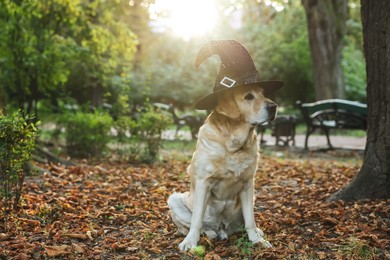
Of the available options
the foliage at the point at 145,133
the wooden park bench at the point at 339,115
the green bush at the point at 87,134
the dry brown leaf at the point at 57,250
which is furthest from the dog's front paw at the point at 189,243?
the wooden park bench at the point at 339,115

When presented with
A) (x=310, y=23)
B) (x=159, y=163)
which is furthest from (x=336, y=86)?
(x=159, y=163)

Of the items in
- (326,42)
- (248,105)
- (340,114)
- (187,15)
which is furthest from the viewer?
(187,15)

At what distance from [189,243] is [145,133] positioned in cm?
604

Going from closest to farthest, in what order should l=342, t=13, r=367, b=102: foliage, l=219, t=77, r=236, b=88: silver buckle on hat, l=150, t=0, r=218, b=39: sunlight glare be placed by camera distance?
l=219, t=77, r=236, b=88: silver buckle on hat < l=150, t=0, r=218, b=39: sunlight glare < l=342, t=13, r=367, b=102: foliage

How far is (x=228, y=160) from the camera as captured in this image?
4211mm

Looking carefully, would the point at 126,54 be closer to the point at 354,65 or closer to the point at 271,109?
the point at 271,109

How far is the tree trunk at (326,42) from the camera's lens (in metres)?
17.6

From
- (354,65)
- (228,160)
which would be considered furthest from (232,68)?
(354,65)

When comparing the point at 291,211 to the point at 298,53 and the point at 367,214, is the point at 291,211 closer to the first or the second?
the point at 367,214

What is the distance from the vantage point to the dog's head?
403 centimetres

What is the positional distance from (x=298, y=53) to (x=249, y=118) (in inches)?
908

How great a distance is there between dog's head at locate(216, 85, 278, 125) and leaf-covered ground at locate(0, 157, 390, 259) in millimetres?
1132

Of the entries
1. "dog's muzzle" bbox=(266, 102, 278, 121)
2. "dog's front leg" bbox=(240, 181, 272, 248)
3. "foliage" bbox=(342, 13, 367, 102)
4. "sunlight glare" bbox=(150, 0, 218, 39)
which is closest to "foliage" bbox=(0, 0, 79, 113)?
"sunlight glare" bbox=(150, 0, 218, 39)

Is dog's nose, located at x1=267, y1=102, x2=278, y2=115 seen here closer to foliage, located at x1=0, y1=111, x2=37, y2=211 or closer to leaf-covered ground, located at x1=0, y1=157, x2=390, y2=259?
leaf-covered ground, located at x1=0, y1=157, x2=390, y2=259
